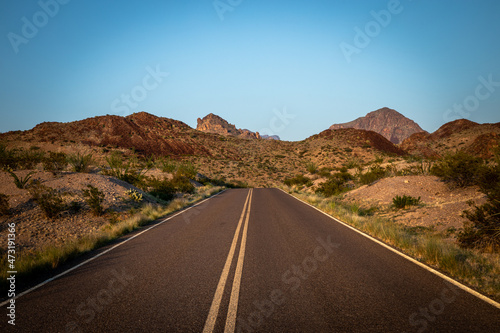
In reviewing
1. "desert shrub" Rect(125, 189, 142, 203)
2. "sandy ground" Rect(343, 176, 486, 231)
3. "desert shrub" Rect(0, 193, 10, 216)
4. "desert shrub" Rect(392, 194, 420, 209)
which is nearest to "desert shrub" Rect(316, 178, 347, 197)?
"sandy ground" Rect(343, 176, 486, 231)

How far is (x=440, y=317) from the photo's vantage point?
3.07 m

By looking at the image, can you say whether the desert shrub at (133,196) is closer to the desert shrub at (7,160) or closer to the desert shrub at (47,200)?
the desert shrub at (47,200)

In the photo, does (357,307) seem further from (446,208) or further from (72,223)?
(72,223)

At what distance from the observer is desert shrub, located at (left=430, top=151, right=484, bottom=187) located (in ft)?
33.2

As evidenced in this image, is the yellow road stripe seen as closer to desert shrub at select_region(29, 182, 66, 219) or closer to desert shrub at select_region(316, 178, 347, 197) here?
desert shrub at select_region(29, 182, 66, 219)

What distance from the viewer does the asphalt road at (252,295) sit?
2.98 m

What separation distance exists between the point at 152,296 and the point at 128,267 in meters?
1.70

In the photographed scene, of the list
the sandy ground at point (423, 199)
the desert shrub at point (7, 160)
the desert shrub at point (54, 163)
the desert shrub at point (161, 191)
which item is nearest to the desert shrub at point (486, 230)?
the sandy ground at point (423, 199)

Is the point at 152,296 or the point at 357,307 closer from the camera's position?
the point at 357,307

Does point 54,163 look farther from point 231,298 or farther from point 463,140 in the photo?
point 463,140

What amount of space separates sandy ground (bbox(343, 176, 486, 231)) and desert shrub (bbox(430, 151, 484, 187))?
1.32 ft

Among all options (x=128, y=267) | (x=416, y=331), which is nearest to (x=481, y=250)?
(x=416, y=331)

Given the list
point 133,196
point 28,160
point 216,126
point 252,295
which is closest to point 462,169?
point 252,295

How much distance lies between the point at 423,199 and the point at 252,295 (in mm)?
11443
